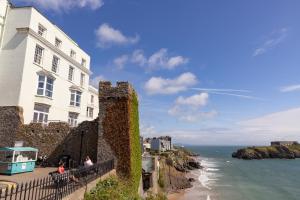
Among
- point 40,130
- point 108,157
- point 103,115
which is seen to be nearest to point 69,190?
point 108,157

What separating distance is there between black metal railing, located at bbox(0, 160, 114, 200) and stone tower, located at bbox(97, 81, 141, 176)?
5.17 ft

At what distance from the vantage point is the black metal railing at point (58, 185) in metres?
9.05

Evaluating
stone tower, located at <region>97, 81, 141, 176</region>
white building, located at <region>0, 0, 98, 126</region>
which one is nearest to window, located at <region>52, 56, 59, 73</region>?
white building, located at <region>0, 0, 98, 126</region>

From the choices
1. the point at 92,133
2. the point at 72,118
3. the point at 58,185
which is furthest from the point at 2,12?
the point at 58,185

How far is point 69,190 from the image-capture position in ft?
35.5

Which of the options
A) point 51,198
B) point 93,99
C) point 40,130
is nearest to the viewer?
point 51,198

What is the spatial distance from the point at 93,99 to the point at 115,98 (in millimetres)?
31107

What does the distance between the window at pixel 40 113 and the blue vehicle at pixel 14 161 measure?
28.5 ft

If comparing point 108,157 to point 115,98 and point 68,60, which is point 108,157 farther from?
point 68,60

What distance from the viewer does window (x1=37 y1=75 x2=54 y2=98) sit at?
90.2 ft

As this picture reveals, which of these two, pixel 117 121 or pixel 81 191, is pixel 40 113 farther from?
pixel 81 191

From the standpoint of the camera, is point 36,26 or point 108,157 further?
point 36,26

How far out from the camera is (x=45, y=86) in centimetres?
2786

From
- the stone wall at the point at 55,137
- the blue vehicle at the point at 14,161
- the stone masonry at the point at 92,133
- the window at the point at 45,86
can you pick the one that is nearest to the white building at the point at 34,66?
the window at the point at 45,86
